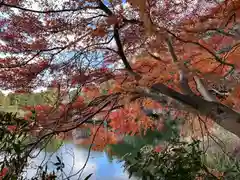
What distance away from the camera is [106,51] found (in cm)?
194

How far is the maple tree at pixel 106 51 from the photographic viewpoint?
1.66 meters

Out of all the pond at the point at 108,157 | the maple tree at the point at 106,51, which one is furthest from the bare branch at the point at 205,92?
the pond at the point at 108,157

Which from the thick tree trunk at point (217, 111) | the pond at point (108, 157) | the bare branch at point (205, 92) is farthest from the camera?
the pond at point (108, 157)

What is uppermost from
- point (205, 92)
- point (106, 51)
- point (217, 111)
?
point (106, 51)

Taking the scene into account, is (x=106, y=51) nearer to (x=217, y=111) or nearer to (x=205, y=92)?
(x=205, y=92)

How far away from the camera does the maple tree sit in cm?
166

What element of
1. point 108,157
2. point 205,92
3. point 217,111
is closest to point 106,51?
point 205,92

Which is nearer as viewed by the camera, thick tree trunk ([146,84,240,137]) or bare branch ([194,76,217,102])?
thick tree trunk ([146,84,240,137])

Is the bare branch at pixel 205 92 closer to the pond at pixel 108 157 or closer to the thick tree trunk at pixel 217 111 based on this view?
the thick tree trunk at pixel 217 111

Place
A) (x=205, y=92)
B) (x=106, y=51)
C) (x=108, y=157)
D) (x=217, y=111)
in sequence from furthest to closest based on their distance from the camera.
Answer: (x=108, y=157), (x=106, y=51), (x=205, y=92), (x=217, y=111)

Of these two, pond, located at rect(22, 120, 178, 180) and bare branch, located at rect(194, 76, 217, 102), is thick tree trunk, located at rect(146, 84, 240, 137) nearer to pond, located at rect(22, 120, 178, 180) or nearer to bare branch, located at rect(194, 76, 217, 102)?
bare branch, located at rect(194, 76, 217, 102)

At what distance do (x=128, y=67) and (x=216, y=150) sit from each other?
2.98 meters

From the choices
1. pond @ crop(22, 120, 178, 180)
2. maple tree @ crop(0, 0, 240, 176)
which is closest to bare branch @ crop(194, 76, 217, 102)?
maple tree @ crop(0, 0, 240, 176)

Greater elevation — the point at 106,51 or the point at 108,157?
the point at 108,157
